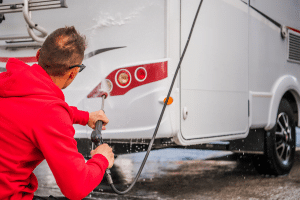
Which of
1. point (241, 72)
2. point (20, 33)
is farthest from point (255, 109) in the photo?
point (20, 33)

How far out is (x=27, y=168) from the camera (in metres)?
1.63

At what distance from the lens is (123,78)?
3.47 meters

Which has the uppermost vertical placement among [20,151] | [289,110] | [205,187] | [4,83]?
[4,83]

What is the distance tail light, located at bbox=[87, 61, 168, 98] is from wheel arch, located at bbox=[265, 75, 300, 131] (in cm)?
216

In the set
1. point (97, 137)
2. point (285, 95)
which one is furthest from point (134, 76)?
point (285, 95)

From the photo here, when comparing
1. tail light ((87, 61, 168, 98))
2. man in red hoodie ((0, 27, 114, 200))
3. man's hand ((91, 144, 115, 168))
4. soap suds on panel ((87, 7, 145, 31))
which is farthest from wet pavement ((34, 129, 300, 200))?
man in red hoodie ((0, 27, 114, 200))

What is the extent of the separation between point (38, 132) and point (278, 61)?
4374 mm

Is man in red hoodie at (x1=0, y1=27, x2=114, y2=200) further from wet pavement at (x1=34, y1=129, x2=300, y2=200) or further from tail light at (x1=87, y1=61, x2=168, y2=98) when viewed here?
wet pavement at (x1=34, y1=129, x2=300, y2=200)

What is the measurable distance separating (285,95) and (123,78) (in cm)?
308

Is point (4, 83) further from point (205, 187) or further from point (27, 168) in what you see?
point (205, 187)

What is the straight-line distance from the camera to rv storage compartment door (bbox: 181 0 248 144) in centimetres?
362

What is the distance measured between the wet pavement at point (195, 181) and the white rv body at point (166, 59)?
2.45 ft

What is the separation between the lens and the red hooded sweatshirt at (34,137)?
150 cm

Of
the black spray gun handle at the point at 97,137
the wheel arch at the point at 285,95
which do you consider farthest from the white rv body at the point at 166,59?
the black spray gun handle at the point at 97,137
